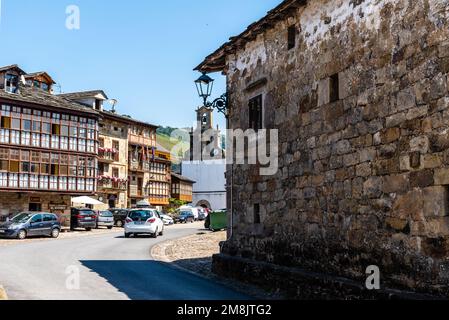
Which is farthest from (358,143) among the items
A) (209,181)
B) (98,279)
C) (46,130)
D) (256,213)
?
(209,181)

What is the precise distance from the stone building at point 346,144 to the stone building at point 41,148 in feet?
95.3

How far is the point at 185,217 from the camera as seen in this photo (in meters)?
55.6

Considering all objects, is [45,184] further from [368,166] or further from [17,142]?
[368,166]

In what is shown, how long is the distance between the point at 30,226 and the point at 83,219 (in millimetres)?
8339

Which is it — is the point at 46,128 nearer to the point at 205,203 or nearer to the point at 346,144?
the point at 346,144

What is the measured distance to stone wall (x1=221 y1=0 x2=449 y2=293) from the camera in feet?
23.6

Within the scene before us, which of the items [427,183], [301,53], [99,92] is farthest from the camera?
[99,92]

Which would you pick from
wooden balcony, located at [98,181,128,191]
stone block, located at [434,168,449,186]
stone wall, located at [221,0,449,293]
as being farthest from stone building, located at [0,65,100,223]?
stone block, located at [434,168,449,186]

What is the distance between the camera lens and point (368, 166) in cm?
852

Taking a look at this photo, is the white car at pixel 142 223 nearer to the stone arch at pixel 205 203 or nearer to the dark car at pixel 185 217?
the dark car at pixel 185 217

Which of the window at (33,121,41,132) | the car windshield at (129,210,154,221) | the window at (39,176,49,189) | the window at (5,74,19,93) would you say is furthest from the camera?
the window at (33,121,41,132)

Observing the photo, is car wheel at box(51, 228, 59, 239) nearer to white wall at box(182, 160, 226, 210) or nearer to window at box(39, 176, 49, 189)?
window at box(39, 176, 49, 189)
